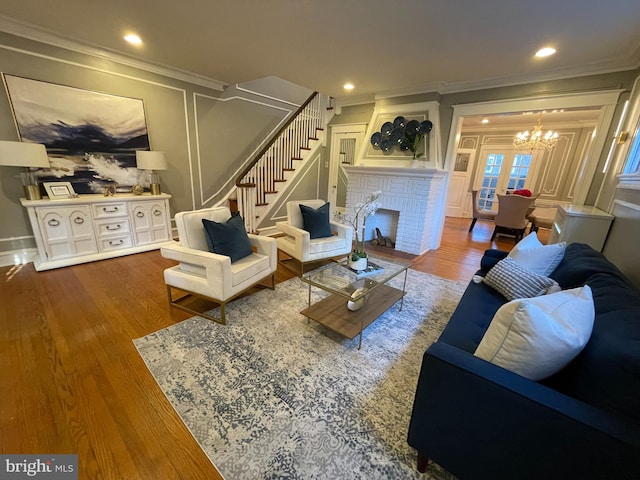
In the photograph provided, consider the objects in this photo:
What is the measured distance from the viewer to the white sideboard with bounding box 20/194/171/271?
2943mm

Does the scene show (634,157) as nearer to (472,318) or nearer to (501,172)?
(472,318)

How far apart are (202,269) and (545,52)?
4105 mm

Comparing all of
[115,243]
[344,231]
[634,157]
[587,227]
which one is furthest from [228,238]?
[634,157]

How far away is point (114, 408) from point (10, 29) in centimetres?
399

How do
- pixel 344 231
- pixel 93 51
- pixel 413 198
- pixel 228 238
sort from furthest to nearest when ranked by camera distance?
pixel 413 198 < pixel 344 231 < pixel 93 51 < pixel 228 238

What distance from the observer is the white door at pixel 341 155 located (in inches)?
202

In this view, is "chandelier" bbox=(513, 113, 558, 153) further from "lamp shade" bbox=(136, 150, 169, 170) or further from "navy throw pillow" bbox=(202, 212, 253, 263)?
"lamp shade" bbox=(136, 150, 169, 170)

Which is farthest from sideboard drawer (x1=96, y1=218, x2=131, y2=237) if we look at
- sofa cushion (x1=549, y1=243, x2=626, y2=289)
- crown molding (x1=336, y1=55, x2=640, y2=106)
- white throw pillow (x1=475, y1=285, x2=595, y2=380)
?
sofa cushion (x1=549, y1=243, x2=626, y2=289)

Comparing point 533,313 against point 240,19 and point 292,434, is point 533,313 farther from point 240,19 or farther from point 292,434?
point 240,19

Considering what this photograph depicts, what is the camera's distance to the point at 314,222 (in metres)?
3.36

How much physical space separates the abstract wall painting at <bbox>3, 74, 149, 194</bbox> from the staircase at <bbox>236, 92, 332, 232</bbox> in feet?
5.17

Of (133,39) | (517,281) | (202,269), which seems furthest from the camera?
(133,39)

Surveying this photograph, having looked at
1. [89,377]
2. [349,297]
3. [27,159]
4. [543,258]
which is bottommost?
[89,377]

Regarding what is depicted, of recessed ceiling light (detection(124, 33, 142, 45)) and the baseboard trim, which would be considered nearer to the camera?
recessed ceiling light (detection(124, 33, 142, 45))
